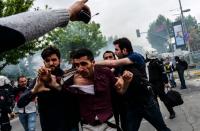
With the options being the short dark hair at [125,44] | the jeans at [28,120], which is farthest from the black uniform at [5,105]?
the short dark hair at [125,44]

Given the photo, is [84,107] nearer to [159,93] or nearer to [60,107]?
[60,107]

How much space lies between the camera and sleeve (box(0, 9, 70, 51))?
32.0 inches

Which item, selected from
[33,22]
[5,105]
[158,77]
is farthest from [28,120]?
[33,22]

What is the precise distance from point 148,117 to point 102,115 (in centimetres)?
186

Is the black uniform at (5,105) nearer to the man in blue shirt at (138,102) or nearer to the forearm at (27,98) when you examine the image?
the man in blue shirt at (138,102)

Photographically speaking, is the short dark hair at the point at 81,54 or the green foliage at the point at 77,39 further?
the green foliage at the point at 77,39

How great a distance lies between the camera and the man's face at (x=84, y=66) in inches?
148

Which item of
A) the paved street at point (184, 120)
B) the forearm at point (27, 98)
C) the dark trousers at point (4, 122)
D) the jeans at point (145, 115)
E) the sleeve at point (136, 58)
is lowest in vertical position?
the paved street at point (184, 120)

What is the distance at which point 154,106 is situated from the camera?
542cm

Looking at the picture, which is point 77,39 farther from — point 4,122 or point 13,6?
point 4,122

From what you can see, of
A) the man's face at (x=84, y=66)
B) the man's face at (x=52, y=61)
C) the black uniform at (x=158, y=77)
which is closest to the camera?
the man's face at (x=84, y=66)

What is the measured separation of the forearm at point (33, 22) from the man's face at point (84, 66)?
2.86m

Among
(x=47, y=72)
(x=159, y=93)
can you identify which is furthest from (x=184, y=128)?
(x=47, y=72)

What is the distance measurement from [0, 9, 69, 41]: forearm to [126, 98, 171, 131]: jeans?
4486 millimetres
